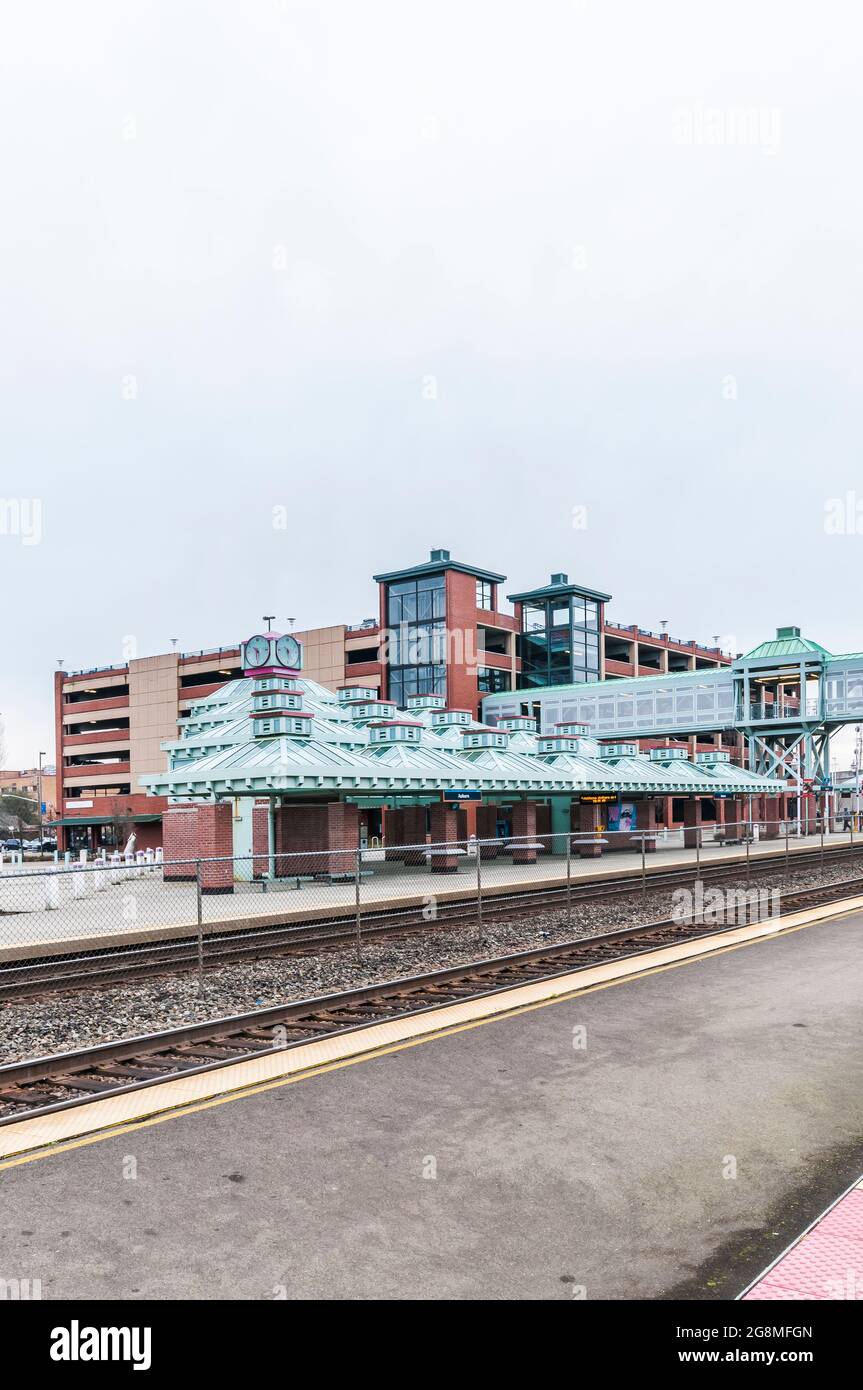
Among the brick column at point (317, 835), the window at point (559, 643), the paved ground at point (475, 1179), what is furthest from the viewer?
the window at point (559, 643)

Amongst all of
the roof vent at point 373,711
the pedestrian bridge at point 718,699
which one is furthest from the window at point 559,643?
the roof vent at point 373,711

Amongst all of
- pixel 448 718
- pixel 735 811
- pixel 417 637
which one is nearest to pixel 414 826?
pixel 448 718

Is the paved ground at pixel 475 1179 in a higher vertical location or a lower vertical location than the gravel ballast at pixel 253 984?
higher

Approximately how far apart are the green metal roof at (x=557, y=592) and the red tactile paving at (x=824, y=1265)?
7199 centimetres

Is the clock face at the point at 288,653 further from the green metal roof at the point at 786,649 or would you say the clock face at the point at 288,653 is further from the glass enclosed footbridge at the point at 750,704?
the green metal roof at the point at 786,649

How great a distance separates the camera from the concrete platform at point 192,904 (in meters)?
19.0

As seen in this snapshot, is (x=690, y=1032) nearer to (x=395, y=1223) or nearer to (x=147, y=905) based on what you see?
(x=395, y=1223)

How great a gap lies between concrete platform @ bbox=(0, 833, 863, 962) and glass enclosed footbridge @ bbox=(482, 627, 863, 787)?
86.0 ft

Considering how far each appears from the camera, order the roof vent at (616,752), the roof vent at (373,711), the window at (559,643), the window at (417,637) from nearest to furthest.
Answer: the roof vent at (373,711) → the roof vent at (616,752) → the window at (417,637) → the window at (559,643)

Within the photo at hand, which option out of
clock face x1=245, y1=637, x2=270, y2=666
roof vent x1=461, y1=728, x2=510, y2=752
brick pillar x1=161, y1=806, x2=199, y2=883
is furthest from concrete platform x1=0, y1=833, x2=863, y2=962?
clock face x1=245, y1=637, x2=270, y2=666

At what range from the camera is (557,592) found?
7750cm

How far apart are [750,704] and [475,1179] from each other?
59.8m

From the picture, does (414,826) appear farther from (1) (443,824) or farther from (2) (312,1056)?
(2) (312,1056)
